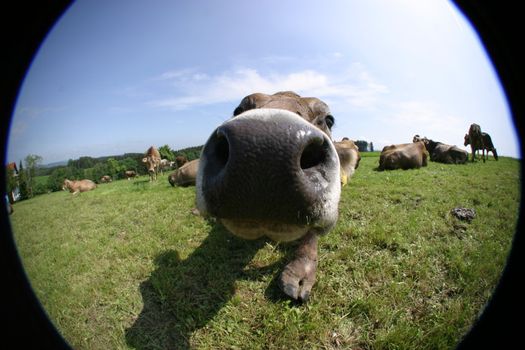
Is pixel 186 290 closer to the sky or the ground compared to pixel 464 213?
closer to the ground

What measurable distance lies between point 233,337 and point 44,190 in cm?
2227

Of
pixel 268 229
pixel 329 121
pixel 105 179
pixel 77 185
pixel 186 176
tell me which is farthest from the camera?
pixel 105 179

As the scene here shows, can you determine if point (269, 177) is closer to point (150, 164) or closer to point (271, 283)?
point (271, 283)

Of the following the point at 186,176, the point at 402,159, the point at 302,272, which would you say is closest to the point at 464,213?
the point at 302,272

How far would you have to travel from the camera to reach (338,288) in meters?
3.19

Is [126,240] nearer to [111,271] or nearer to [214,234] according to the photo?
[111,271]

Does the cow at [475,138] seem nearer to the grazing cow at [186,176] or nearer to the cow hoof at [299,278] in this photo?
the grazing cow at [186,176]

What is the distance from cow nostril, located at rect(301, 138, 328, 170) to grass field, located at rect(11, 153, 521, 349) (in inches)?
64.0

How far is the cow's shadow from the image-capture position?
2715mm

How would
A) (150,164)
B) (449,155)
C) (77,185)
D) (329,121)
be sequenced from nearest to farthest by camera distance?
(329,121)
(449,155)
(150,164)
(77,185)

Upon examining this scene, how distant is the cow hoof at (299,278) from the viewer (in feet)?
9.87

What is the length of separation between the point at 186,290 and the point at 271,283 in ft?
3.54

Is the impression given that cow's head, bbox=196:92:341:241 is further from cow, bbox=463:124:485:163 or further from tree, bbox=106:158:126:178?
tree, bbox=106:158:126:178

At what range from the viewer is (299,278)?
321cm
